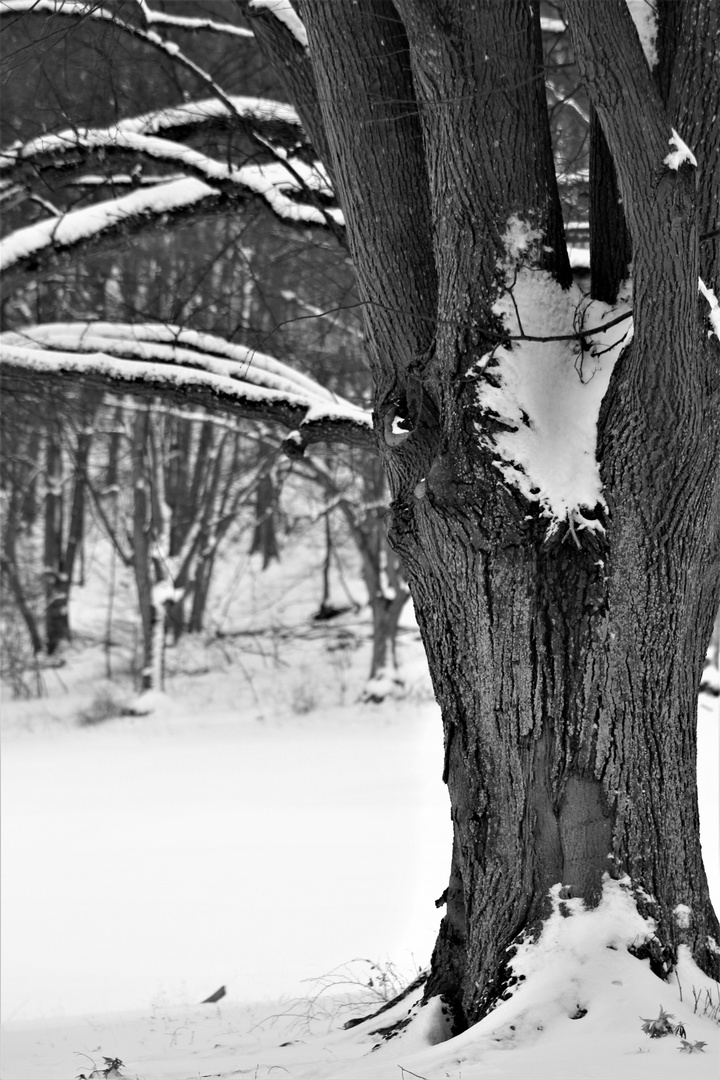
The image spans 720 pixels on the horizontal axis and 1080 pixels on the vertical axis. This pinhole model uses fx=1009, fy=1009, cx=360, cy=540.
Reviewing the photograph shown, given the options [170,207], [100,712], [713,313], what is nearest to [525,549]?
[713,313]

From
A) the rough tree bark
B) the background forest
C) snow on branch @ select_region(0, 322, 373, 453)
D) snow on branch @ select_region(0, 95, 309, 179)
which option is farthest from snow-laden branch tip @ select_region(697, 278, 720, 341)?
snow on branch @ select_region(0, 95, 309, 179)

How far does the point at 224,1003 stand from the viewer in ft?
17.6

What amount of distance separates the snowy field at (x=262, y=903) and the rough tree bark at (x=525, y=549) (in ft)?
0.74

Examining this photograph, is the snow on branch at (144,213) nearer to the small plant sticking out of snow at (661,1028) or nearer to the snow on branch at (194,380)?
the snow on branch at (194,380)

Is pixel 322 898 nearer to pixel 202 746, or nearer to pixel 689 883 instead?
pixel 689 883

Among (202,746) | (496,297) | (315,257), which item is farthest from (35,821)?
(496,297)

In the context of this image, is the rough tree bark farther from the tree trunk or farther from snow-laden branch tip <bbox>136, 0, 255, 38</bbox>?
snow-laden branch tip <bbox>136, 0, 255, 38</bbox>

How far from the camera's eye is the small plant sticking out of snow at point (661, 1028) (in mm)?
2643

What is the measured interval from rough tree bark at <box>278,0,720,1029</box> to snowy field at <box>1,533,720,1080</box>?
0.23 meters

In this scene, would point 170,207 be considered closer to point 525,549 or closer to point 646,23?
point 646,23

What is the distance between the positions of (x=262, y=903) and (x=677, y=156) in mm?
6119

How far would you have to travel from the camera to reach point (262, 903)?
7289mm

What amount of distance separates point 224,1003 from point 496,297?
160 inches

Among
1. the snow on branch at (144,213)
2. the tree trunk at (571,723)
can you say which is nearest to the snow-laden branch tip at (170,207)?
the snow on branch at (144,213)
